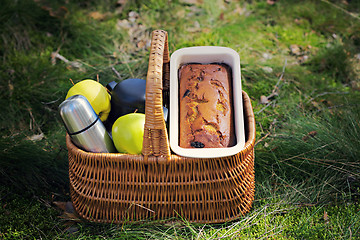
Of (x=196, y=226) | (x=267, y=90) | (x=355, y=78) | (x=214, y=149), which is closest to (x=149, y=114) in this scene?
(x=214, y=149)

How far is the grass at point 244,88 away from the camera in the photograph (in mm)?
2146

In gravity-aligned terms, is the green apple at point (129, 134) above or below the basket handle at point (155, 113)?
below

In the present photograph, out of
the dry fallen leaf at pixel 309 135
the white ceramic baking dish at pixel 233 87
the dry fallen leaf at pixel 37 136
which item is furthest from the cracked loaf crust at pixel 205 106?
the dry fallen leaf at pixel 37 136

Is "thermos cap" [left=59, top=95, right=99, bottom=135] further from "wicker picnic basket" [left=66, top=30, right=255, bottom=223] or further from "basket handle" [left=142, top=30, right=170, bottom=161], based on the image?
"basket handle" [left=142, top=30, right=170, bottom=161]

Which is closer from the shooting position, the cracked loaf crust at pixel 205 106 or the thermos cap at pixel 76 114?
the thermos cap at pixel 76 114

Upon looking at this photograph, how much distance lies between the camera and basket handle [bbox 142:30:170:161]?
1694 millimetres

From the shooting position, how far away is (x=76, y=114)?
1.88 meters

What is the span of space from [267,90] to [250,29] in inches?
48.4

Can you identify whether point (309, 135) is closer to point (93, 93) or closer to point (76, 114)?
point (93, 93)

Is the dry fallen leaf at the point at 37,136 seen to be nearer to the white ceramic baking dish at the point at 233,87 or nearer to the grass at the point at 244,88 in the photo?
the grass at the point at 244,88

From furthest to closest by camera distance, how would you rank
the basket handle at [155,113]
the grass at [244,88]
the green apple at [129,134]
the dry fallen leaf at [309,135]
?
the dry fallen leaf at [309,135] → the grass at [244,88] → the green apple at [129,134] → the basket handle at [155,113]

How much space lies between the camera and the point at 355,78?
357 cm

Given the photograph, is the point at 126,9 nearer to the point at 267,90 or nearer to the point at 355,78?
the point at 267,90

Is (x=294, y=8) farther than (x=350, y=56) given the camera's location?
Yes
